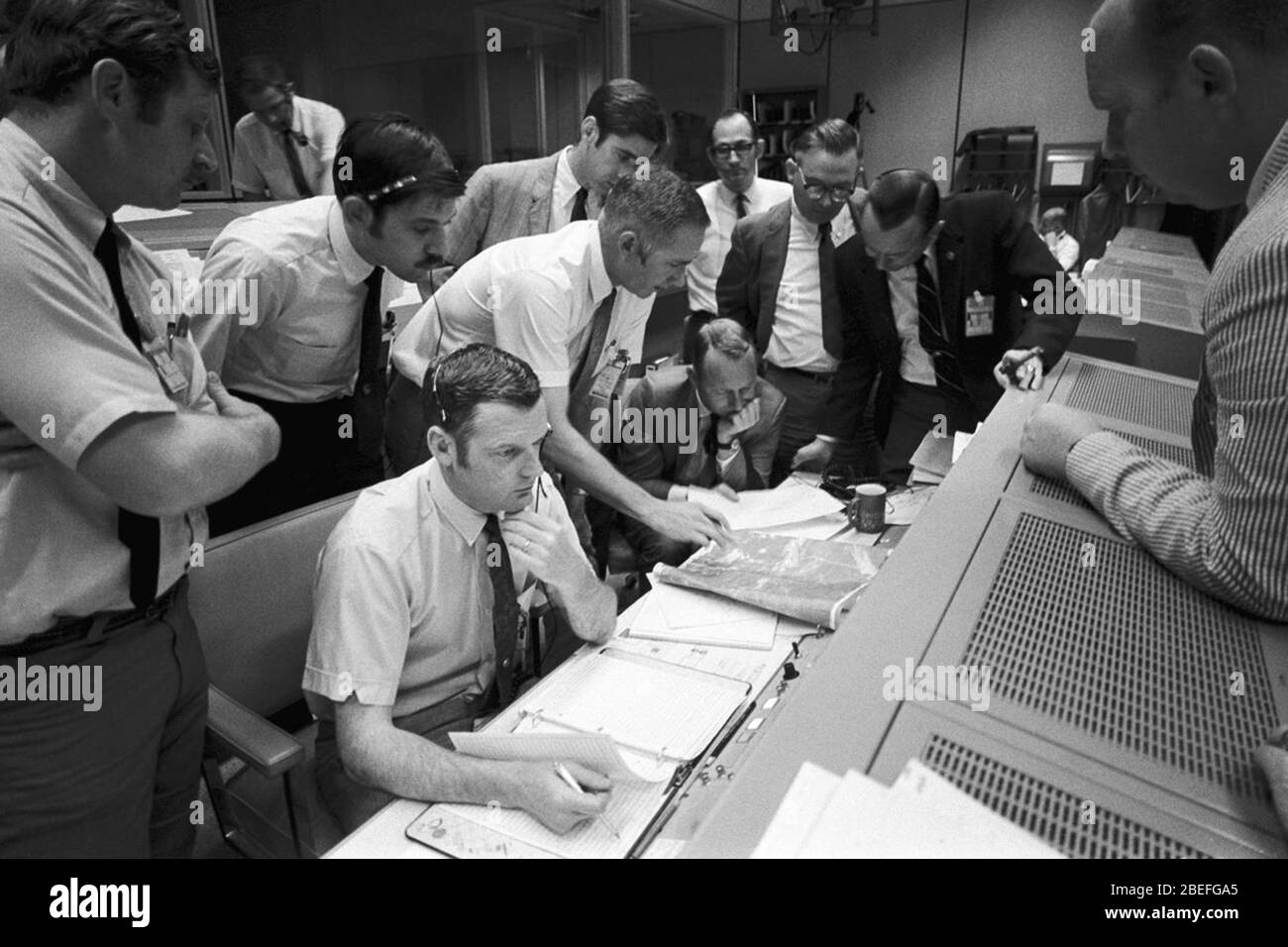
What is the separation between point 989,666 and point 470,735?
Answer: 703mm

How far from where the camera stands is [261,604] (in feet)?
5.14

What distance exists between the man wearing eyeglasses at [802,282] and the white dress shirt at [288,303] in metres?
1.67

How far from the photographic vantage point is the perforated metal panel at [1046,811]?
56 centimetres

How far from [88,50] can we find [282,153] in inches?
98.0

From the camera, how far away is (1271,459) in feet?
2.39

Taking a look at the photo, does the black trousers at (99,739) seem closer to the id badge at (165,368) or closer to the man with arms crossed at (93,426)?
the man with arms crossed at (93,426)

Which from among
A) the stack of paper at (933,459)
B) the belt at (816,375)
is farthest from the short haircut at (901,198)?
the belt at (816,375)

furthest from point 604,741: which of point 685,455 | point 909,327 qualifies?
point 909,327

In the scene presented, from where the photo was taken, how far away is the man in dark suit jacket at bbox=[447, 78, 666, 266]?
8.07 ft

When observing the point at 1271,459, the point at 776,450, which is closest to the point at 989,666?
the point at 1271,459

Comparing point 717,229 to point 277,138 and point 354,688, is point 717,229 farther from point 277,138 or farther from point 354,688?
point 354,688

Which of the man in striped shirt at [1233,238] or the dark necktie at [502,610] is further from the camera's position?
the dark necktie at [502,610]

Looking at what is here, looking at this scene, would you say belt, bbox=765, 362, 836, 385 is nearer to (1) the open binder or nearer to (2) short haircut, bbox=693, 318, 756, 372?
(2) short haircut, bbox=693, 318, 756, 372
